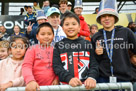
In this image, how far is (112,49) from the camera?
1.99 m

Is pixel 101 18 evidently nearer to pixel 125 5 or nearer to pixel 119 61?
pixel 119 61

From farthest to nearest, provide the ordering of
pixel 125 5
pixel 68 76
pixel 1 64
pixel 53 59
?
pixel 125 5 → pixel 1 64 → pixel 53 59 → pixel 68 76

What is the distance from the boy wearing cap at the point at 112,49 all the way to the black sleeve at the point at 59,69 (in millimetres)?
437

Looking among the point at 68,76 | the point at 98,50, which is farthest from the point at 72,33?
the point at 68,76

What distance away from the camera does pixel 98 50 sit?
1.94 m

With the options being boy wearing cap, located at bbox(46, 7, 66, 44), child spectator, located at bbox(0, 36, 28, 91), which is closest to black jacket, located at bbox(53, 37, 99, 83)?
child spectator, located at bbox(0, 36, 28, 91)

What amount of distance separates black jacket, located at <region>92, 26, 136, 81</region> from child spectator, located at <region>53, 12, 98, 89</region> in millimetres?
156

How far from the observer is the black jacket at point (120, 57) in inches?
76.7

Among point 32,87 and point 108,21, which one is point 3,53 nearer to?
point 32,87

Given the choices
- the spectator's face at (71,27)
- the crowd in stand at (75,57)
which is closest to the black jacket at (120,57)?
the crowd in stand at (75,57)

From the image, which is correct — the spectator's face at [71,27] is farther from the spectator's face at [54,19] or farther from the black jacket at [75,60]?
the spectator's face at [54,19]

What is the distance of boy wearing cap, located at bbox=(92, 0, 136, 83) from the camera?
1951 millimetres

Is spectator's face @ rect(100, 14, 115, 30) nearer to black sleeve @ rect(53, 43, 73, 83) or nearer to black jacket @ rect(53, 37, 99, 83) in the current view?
black jacket @ rect(53, 37, 99, 83)

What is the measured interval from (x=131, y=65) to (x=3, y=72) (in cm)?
149
